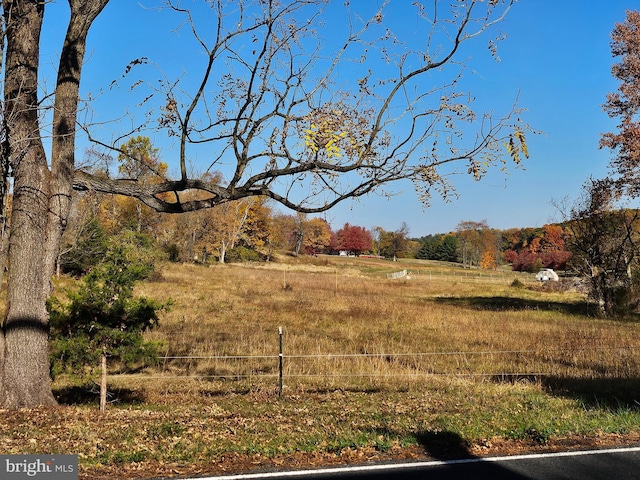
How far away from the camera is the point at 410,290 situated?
45.5 metres

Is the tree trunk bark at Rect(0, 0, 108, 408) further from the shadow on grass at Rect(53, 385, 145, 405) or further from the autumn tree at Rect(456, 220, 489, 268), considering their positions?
the autumn tree at Rect(456, 220, 489, 268)

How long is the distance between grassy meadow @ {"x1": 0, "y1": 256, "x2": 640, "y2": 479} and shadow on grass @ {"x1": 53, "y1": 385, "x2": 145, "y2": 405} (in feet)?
0.13

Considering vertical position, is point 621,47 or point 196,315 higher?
point 621,47

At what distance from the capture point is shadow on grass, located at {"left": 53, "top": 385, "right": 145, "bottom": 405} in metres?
9.54

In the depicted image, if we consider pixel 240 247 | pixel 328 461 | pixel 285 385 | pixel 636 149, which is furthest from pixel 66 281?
pixel 240 247

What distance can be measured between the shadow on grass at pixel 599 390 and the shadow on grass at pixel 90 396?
8.12 metres

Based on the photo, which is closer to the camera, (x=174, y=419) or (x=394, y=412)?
(x=174, y=419)

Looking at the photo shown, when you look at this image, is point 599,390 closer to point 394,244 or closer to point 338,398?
point 338,398

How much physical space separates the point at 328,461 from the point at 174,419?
275 centimetres

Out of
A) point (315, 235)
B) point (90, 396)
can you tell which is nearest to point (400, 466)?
point (90, 396)

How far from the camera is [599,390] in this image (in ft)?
34.7

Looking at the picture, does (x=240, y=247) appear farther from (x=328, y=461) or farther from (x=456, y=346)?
(x=328, y=461)

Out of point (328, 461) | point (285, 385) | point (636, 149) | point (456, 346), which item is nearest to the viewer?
point (328, 461)

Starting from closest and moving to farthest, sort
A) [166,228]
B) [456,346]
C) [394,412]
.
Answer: [394,412] → [456,346] → [166,228]
